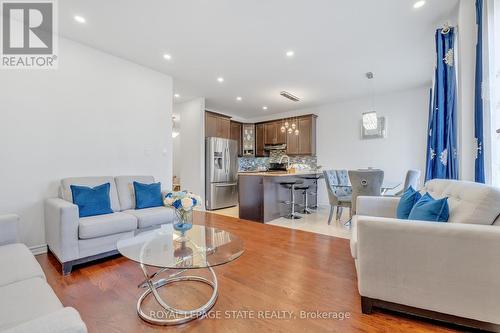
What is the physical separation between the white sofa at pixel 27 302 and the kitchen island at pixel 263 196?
332 centimetres

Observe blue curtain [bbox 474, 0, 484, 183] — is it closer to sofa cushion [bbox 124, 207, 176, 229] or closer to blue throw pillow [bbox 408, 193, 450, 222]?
blue throw pillow [bbox 408, 193, 450, 222]

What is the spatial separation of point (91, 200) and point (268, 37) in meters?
3.01

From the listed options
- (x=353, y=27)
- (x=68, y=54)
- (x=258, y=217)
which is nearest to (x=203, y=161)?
(x=258, y=217)

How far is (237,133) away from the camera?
7188 millimetres

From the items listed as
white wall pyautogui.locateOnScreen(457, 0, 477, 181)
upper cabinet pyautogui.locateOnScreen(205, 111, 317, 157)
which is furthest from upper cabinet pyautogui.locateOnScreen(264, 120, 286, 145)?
white wall pyautogui.locateOnScreen(457, 0, 477, 181)

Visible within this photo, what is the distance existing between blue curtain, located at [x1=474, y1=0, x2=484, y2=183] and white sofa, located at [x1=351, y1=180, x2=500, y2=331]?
0.61 meters

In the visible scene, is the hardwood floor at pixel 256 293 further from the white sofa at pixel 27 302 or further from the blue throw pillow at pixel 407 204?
the blue throw pillow at pixel 407 204

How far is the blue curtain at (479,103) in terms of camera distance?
2041mm

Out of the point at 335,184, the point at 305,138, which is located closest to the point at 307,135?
the point at 305,138

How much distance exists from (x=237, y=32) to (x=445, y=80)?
245 centimetres

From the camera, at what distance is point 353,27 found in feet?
9.02

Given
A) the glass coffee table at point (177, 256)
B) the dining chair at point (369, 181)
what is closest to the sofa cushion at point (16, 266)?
the glass coffee table at point (177, 256)

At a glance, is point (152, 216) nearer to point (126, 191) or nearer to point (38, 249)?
point (126, 191)

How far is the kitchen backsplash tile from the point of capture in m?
6.55
